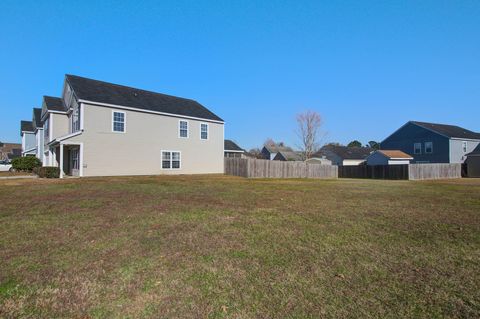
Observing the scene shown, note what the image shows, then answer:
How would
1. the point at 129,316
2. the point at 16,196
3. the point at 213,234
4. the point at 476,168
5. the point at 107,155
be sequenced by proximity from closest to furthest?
the point at 129,316, the point at 213,234, the point at 16,196, the point at 107,155, the point at 476,168

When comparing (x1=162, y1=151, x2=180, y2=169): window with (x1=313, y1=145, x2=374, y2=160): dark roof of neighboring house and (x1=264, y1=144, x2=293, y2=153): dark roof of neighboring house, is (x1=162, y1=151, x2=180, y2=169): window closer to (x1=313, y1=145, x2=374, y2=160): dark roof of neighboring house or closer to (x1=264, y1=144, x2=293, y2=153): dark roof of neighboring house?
(x1=313, y1=145, x2=374, y2=160): dark roof of neighboring house

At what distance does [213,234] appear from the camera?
5.50m

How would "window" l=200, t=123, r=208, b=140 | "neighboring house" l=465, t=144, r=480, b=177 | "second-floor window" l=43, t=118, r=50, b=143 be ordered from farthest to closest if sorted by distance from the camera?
"neighboring house" l=465, t=144, r=480, b=177 → "window" l=200, t=123, r=208, b=140 → "second-floor window" l=43, t=118, r=50, b=143

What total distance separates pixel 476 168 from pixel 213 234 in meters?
37.1

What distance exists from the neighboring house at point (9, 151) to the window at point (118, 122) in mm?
53850

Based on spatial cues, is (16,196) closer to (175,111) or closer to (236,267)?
(236,267)

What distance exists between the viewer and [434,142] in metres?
38.9

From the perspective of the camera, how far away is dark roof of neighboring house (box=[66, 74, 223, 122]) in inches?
850

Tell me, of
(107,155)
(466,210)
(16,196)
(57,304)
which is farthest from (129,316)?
(107,155)

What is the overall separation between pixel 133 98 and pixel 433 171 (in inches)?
1142

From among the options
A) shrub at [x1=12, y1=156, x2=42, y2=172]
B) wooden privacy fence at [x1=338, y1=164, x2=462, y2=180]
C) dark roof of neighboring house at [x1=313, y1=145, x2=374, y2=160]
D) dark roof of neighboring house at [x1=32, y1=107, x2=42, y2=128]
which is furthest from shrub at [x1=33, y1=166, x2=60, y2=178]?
dark roof of neighboring house at [x1=313, y1=145, x2=374, y2=160]

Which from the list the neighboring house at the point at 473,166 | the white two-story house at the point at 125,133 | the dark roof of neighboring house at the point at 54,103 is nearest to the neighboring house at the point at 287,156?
the neighboring house at the point at 473,166

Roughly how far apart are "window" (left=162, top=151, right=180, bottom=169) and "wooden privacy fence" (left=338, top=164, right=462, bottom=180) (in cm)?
1909

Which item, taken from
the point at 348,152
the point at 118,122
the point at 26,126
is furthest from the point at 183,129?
the point at 348,152
